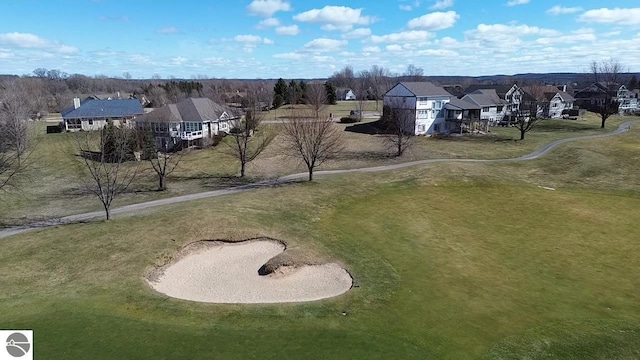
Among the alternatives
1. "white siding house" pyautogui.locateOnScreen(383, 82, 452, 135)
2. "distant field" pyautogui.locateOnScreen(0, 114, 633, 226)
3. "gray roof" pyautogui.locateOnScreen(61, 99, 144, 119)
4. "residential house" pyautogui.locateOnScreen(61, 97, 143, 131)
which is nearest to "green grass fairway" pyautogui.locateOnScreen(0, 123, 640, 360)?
"distant field" pyautogui.locateOnScreen(0, 114, 633, 226)

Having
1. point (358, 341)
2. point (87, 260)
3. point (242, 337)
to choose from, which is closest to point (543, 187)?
point (358, 341)

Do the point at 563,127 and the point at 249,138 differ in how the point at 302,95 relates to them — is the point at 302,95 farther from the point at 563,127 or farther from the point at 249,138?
the point at 563,127

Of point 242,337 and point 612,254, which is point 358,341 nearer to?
point 242,337

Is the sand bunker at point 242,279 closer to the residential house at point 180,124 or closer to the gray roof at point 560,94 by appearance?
the residential house at point 180,124
